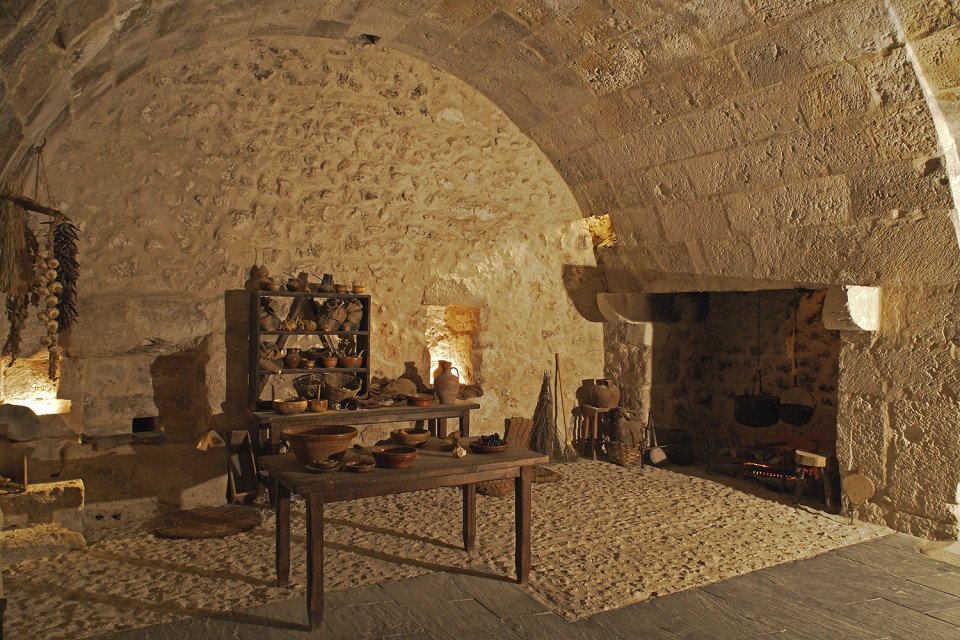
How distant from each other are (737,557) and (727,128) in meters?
2.65

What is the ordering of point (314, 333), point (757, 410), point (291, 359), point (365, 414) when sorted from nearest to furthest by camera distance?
point (365, 414)
point (291, 359)
point (314, 333)
point (757, 410)

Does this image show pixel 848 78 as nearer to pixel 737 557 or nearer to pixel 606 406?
pixel 737 557

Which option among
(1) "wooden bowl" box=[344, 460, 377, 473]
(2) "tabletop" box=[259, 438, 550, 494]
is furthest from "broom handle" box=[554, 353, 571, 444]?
(1) "wooden bowl" box=[344, 460, 377, 473]

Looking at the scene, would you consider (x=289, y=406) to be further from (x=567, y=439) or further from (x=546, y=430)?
(x=567, y=439)

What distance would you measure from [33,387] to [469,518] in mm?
2897

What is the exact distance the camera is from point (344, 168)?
15.8ft

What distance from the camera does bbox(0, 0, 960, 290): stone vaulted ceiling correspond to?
316cm

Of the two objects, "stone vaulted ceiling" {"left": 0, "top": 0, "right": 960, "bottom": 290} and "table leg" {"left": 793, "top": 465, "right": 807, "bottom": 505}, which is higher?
"stone vaulted ceiling" {"left": 0, "top": 0, "right": 960, "bottom": 290}

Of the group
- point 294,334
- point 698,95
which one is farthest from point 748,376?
point 294,334

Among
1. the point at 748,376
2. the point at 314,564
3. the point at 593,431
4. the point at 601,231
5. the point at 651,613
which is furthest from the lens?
the point at 748,376

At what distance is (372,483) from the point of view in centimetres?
269

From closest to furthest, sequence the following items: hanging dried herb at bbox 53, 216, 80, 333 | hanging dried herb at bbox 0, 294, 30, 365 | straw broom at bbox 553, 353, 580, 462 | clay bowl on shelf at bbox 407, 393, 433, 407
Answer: hanging dried herb at bbox 0, 294, 30, 365 → hanging dried herb at bbox 53, 216, 80, 333 → clay bowl on shelf at bbox 407, 393, 433, 407 → straw broom at bbox 553, 353, 580, 462

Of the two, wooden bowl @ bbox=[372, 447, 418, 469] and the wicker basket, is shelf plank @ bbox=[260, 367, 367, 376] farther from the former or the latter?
the wicker basket

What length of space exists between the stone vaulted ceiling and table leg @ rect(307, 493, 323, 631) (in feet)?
6.25
